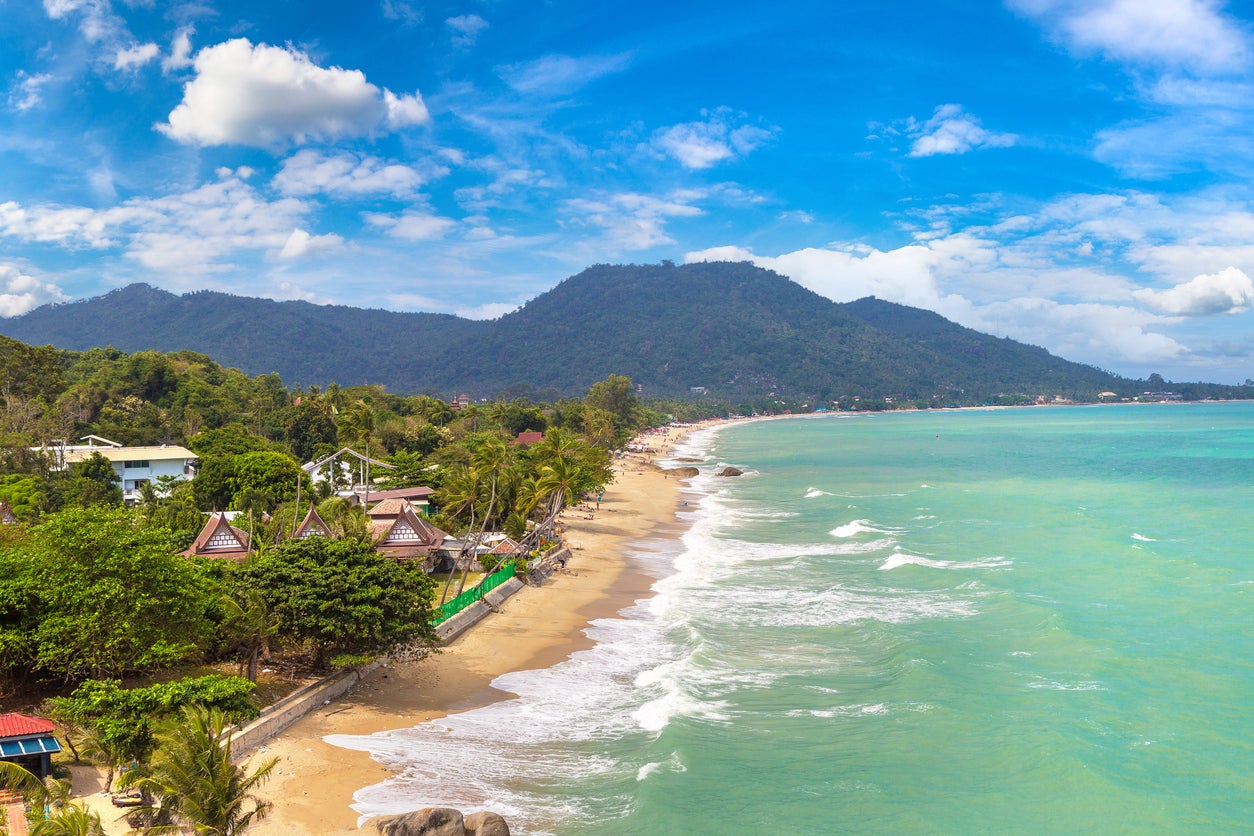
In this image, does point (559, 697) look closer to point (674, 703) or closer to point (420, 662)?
point (674, 703)

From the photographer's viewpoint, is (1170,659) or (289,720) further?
(1170,659)

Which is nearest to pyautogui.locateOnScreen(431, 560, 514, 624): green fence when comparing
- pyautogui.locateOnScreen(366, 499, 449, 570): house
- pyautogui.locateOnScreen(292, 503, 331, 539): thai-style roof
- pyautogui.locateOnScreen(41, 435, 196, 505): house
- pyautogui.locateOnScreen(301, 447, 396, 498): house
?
pyautogui.locateOnScreen(366, 499, 449, 570): house

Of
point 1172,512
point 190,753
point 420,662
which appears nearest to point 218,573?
point 420,662

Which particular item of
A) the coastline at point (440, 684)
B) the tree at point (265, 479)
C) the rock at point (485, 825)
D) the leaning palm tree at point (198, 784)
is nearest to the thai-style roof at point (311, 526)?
the coastline at point (440, 684)

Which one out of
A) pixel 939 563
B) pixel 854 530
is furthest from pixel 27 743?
pixel 854 530

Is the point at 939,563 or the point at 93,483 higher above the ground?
the point at 93,483

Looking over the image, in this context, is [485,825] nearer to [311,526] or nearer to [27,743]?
[27,743]

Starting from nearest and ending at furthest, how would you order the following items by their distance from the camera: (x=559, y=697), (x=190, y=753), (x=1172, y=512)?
(x=190, y=753)
(x=559, y=697)
(x=1172, y=512)
